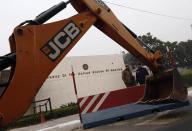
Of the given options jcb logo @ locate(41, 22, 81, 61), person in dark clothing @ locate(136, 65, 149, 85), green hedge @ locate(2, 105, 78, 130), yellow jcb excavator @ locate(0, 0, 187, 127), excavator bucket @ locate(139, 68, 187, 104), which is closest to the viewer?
yellow jcb excavator @ locate(0, 0, 187, 127)

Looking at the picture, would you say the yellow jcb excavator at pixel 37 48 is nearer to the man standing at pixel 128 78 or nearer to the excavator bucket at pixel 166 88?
the excavator bucket at pixel 166 88

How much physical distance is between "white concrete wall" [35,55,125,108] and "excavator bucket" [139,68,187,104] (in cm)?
1533

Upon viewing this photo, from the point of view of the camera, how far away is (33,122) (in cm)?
1727

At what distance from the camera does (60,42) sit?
5.71 m

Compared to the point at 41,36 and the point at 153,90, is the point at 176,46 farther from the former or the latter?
the point at 41,36

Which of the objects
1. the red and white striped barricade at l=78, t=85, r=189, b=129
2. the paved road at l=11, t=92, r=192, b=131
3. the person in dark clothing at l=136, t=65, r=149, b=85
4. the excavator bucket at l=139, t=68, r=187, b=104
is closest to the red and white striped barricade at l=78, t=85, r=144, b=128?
the red and white striped barricade at l=78, t=85, r=189, b=129

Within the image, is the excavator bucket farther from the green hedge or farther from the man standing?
the green hedge

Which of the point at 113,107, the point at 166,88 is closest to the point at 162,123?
the point at 166,88

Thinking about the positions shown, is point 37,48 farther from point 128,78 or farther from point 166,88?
point 128,78

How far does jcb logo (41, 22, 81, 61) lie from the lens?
18.0 ft

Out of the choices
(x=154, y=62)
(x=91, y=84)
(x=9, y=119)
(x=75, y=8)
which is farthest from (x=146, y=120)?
(x=91, y=84)

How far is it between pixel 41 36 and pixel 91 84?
867 inches

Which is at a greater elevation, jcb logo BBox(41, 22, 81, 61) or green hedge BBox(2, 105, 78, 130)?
jcb logo BBox(41, 22, 81, 61)

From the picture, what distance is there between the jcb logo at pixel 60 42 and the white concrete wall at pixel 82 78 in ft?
61.2
